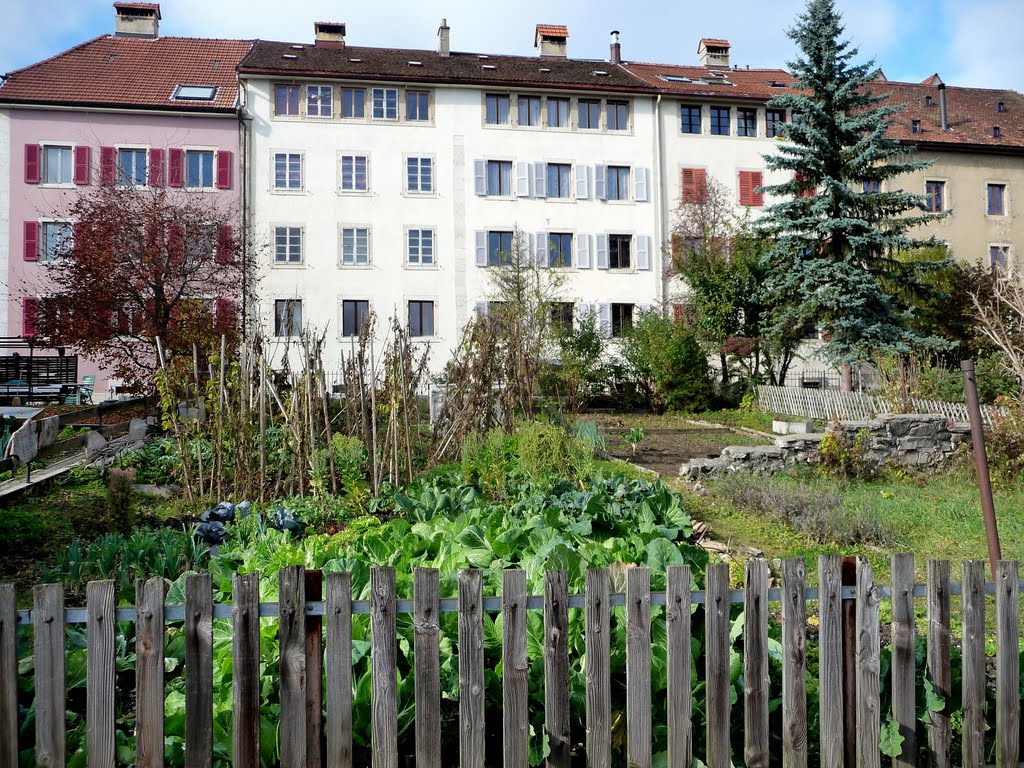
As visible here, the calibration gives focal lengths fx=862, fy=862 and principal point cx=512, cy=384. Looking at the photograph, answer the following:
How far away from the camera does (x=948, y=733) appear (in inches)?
132

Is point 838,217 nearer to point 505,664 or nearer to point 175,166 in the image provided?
point 175,166

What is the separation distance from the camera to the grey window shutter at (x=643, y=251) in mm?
33375

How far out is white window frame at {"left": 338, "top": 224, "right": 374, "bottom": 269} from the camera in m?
31.8

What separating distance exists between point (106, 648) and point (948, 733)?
3122mm

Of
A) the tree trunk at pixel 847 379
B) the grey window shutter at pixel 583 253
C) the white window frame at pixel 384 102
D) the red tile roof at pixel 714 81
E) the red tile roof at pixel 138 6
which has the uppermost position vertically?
the red tile roof at pixel 138 6

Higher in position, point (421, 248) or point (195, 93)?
point (195, 93)

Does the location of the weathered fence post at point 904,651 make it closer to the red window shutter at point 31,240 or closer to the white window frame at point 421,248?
the white window frame at point 421,248

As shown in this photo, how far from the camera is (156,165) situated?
30500mm

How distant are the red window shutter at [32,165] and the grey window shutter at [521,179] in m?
17.0

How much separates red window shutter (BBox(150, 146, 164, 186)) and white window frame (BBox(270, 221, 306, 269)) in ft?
13.3

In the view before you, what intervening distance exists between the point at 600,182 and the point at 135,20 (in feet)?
67.5

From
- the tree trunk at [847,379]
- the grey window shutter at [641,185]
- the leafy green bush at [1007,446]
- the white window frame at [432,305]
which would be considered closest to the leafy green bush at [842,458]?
the leafy green bush at [1007,446]

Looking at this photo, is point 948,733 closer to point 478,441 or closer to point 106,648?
point 106,648

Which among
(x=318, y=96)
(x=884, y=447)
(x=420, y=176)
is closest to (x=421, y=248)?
(x=420, y=176)
